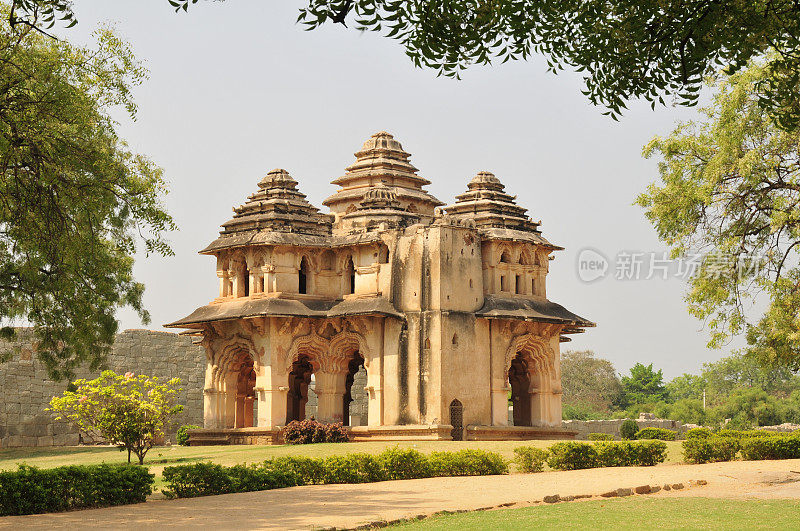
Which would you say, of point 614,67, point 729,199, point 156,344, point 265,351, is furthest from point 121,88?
point 156,344

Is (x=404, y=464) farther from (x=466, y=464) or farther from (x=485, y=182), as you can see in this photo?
(x=485, y=182)

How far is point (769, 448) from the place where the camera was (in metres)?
22.4

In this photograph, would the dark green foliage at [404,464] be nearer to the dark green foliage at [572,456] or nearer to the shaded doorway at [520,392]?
the dark green foliage at [572,456]

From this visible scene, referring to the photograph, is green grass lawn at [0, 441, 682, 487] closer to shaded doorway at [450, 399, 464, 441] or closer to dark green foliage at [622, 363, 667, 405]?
shaded doorway at [450, 399, 464, 441]

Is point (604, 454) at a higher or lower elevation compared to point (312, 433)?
lower

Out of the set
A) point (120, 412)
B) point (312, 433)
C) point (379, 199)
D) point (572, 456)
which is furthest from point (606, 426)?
point (120, 412)

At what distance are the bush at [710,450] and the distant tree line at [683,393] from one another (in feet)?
97.6

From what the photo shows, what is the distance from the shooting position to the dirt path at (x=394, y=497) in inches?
505

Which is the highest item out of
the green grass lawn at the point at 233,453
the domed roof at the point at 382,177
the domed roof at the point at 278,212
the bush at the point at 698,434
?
the domed roof at the point at 382,177

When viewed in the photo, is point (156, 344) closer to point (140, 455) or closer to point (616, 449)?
point (140, 455)

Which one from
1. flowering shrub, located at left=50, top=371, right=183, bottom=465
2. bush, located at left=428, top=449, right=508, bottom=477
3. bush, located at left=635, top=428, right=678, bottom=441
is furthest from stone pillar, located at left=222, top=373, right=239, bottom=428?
bush, located at left=635, top=428, right=678, bottom=441

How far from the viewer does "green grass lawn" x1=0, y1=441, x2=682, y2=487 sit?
77.3ft

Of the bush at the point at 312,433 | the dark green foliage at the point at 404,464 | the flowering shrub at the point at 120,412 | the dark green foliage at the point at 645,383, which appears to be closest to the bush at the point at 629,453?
the dark green foliage at the point at 404,464

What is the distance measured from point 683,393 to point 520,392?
190ft
